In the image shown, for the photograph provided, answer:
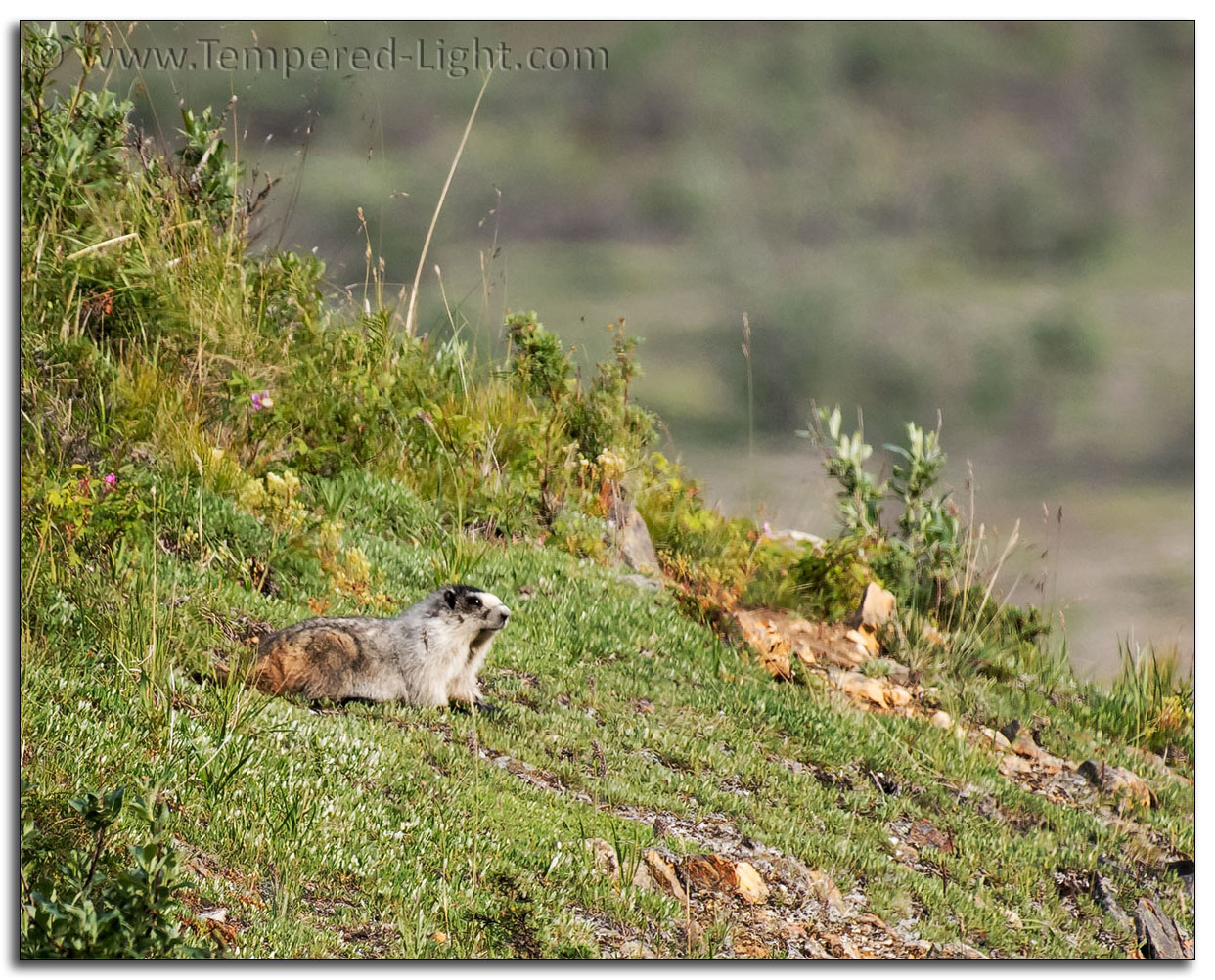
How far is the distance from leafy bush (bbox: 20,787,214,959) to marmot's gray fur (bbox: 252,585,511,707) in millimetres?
1065

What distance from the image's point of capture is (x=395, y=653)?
207 inches

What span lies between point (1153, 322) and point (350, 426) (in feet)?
13.3

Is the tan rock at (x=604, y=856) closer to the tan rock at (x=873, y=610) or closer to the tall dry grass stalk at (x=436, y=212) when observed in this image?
the tan rock at (x=873, y=610)

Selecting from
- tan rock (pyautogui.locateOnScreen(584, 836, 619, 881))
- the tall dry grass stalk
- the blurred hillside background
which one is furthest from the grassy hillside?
the blurred hillside background

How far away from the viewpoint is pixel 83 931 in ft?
12.2

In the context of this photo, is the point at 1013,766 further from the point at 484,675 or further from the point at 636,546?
the point at 484,675

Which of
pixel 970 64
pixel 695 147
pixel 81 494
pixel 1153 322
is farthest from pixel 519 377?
pixel 1153 322

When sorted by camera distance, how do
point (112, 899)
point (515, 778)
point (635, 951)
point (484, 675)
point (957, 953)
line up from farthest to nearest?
point (484, 675)
point (515, 778)
point (957, 953)
point (635, 951)
point (112, 899)

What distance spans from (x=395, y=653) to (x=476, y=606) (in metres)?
0.41

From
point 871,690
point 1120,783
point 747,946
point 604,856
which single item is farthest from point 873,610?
point 604,856

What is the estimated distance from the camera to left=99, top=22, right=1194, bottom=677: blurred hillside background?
222 inches

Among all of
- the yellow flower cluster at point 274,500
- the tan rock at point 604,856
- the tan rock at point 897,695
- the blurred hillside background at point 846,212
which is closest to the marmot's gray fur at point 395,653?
the yellow flower cluster at point 274,500

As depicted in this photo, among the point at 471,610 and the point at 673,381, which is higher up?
the point at 673,381

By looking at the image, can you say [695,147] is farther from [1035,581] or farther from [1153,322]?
[1035,581]
